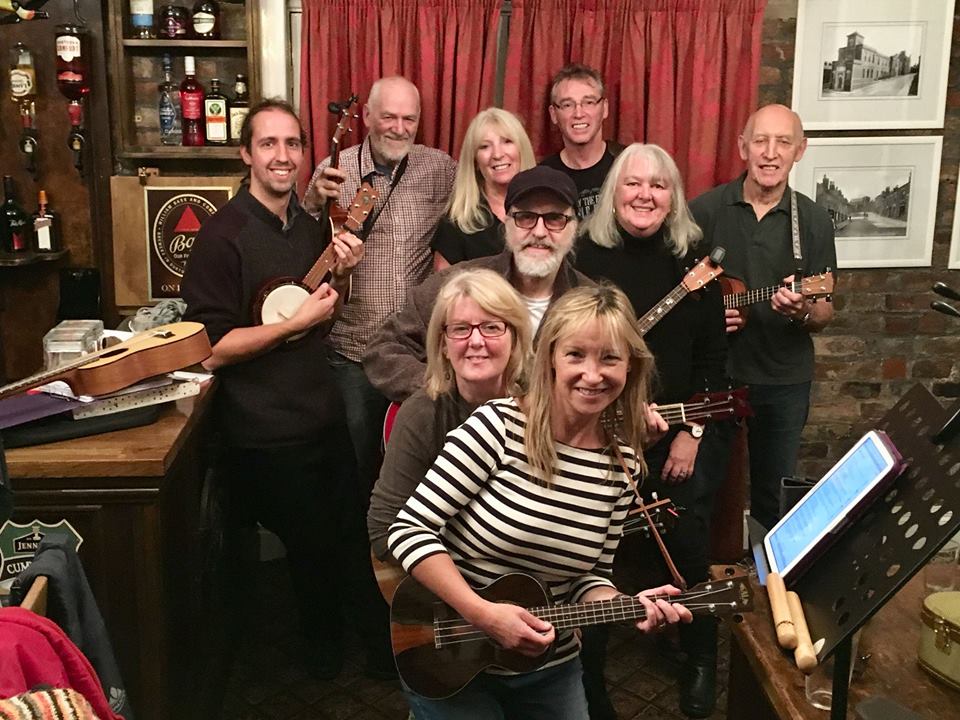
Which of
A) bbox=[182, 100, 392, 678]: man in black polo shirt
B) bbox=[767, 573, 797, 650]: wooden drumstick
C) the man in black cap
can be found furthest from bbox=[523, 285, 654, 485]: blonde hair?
bbox=[182, 100, 392, 678]: man in black polo shirt

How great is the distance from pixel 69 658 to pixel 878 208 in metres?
3.30

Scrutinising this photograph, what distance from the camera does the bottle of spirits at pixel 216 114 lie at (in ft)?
10.6

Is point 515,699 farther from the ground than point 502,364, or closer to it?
closer to it

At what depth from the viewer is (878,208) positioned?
11.7ft

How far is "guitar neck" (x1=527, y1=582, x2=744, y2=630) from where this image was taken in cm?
159

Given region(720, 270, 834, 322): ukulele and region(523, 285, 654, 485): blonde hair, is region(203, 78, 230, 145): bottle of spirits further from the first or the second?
region(523, 285, 654, 485): blonde hair

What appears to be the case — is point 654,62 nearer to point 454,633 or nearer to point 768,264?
point 768,264

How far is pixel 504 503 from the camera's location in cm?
167

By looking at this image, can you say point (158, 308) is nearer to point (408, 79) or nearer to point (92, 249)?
point (92, 249)

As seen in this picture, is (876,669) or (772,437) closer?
(876,669)

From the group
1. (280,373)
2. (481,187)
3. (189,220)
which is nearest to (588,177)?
(481,187)

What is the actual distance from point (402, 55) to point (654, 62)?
894 mm

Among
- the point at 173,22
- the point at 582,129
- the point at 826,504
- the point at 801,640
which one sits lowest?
the point at 801,640

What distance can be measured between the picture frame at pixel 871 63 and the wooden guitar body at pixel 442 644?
248cm
